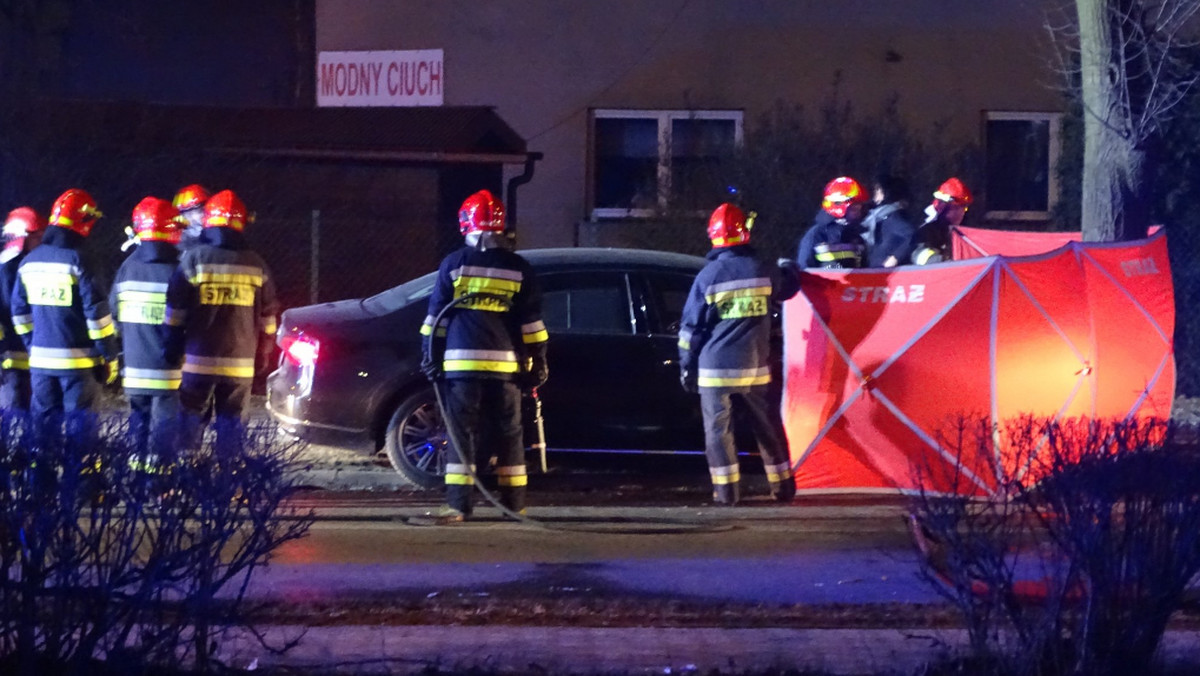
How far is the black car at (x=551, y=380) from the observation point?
832 cm

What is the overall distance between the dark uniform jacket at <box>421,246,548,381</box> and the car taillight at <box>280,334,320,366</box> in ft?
3.71

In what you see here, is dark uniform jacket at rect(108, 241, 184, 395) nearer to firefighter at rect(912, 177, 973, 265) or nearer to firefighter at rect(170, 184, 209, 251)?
firefighter at rect(170, 184, 209, 251)

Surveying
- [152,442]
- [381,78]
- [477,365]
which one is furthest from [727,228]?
[381,78]

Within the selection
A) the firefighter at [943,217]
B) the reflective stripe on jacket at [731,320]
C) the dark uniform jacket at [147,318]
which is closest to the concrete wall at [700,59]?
the firefighter at [943,217]

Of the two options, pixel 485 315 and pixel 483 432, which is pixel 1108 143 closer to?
pixel 485 315

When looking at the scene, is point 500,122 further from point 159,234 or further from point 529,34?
point 159,234

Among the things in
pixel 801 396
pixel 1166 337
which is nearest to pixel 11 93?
pixel 801 396

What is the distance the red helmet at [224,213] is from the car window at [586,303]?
1.83 metres

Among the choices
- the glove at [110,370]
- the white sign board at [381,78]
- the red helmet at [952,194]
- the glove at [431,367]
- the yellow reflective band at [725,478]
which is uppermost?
the white sign board at [381,78]

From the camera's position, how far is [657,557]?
682 centimetres

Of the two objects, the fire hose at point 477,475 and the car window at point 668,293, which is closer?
the fire hose at point 477,475

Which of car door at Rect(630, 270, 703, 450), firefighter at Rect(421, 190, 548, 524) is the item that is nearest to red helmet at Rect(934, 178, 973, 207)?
car door at Rect(630, 270, 703, 450)

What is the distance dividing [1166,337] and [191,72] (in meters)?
13.1

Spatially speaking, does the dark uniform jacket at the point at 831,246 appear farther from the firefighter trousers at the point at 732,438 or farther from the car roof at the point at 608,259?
the firefighter trousers at the point at 732,438
